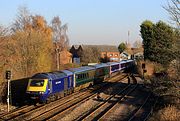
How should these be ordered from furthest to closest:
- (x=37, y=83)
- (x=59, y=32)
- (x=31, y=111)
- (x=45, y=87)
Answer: (x=59, y=32) < (x=37, y=83) < (x=45, y=87) < (x=31, y=111)

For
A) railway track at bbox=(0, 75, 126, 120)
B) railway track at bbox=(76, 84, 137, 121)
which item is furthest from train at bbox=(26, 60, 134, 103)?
railway track at bbox=(76, 84, 137, 121)

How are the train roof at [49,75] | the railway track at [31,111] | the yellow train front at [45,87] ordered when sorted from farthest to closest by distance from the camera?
the train roof at [49,75]
the yellow train front at [45,87]
the railway track at [31,111]

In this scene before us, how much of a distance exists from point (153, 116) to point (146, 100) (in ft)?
24.9

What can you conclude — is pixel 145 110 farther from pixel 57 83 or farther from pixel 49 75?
pixel 49 75

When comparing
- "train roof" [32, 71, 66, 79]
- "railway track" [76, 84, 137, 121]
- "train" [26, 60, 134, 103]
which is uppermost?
"train roof" [32, 71, 66, 79]

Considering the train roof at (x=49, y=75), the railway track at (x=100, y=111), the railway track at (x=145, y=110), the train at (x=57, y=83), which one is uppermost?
the train roof at (x=49, y=75)

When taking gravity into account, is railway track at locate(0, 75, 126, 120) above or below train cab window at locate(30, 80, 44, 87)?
below

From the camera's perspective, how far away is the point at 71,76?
3136cm

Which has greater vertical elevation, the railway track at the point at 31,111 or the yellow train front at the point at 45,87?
the yellow train front at the point at 45,87

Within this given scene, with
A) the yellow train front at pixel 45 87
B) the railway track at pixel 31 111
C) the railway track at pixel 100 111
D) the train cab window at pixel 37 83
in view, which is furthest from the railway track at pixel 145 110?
the train cab window at pixel 37 83

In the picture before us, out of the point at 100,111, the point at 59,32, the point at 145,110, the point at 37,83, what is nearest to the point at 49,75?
the point at 37,83

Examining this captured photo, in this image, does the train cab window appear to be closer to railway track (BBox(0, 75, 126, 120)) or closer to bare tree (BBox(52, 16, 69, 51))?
railway track (BBox(0, 75, 126, 120))

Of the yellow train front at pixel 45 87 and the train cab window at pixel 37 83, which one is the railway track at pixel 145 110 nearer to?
the yellow train front at pixel 45 87

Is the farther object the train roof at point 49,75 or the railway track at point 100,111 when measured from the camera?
the train roof at point 49,75
